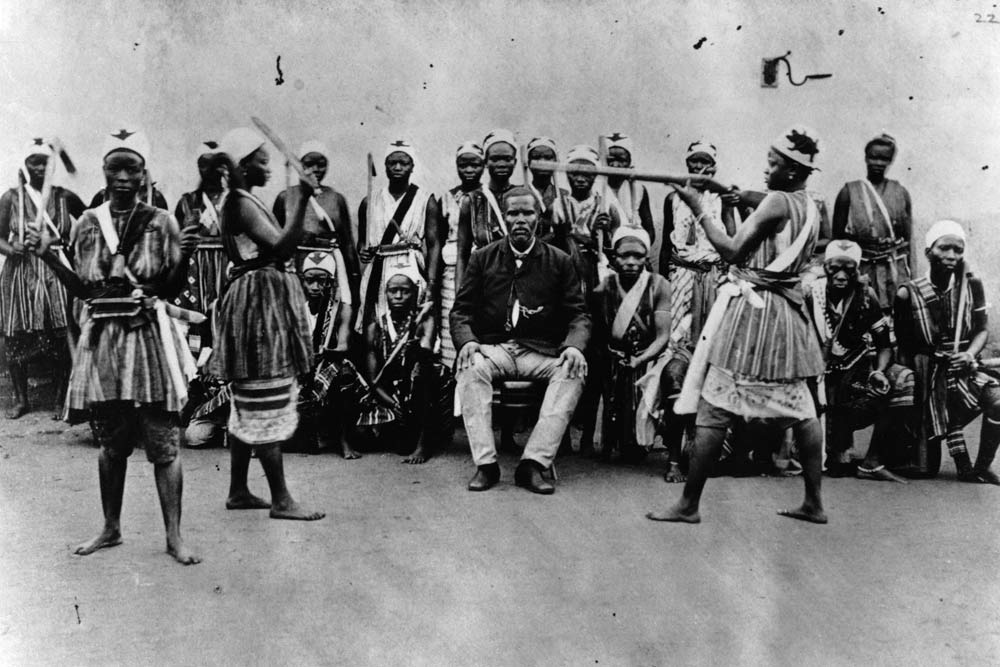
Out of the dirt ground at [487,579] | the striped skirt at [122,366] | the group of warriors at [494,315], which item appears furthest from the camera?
the group of warriors at [494,315]

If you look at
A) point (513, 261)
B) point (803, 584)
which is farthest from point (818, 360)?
point (513, 261)

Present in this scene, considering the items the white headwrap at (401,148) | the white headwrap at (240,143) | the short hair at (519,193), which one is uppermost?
the white headwrap at (401,148)

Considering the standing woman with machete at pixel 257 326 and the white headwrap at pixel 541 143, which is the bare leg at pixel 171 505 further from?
the white headwrap at pixel 541 143

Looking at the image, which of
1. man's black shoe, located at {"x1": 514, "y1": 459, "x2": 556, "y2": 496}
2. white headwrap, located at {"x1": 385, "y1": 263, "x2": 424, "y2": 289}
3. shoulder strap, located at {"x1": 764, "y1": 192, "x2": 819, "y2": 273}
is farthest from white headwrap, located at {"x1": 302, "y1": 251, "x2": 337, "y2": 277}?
shoulder strap, located at {"x1": 764, "y1": 192, "x2": 819, "y2": 273}

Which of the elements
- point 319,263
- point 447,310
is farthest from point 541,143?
point 319,263

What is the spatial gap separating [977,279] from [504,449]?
2.90m

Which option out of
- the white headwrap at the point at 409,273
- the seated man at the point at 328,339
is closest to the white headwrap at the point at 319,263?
the seated man at the point at 328,339

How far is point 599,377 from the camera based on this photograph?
5250 millimetres

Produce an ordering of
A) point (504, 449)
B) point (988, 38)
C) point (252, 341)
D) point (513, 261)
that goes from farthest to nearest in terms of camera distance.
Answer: point (504, 449)
point (513, 261)
point (988, 38)
point (252, 341)

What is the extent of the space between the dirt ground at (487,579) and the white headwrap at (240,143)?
164cm

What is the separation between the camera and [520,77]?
4668 millimetres

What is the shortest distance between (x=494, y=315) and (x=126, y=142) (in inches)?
86.4

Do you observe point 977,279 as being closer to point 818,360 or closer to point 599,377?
point 818,360

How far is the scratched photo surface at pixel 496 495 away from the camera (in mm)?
3381
